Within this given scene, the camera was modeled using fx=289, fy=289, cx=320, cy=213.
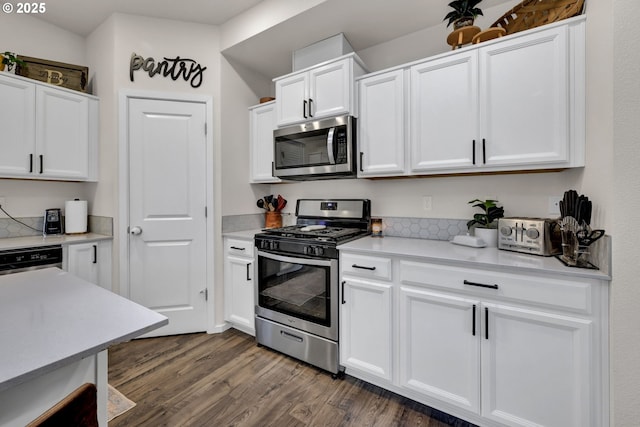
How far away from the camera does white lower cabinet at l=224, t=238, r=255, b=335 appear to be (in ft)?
8.27

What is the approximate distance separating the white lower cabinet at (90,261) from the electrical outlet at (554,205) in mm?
3416

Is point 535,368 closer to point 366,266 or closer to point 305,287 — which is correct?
point 366,266

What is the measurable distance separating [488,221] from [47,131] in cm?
357

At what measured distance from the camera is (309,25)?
2.28m

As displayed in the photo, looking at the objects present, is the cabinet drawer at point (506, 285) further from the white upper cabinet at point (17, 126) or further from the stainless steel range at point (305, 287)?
the white upper cabinet at point (17, 126)

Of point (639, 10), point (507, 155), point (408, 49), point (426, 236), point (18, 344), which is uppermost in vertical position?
point (408, 49)

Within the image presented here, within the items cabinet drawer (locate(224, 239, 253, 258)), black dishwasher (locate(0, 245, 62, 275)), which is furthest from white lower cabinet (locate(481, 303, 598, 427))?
black dishwasher (locate(0, 245, 62, 275))

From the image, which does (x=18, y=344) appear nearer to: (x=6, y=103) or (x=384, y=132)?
(x=384, y=132)

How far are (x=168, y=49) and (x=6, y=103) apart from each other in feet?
4.23

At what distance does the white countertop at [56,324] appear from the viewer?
0.66 metres

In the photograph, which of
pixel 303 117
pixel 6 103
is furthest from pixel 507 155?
pixel 6 103

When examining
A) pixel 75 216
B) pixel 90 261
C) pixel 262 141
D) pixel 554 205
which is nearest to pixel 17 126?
pixel 75 216

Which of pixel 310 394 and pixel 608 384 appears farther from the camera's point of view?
pixel 310 394

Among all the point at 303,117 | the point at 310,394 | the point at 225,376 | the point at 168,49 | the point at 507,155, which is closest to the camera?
the point at 507,155
